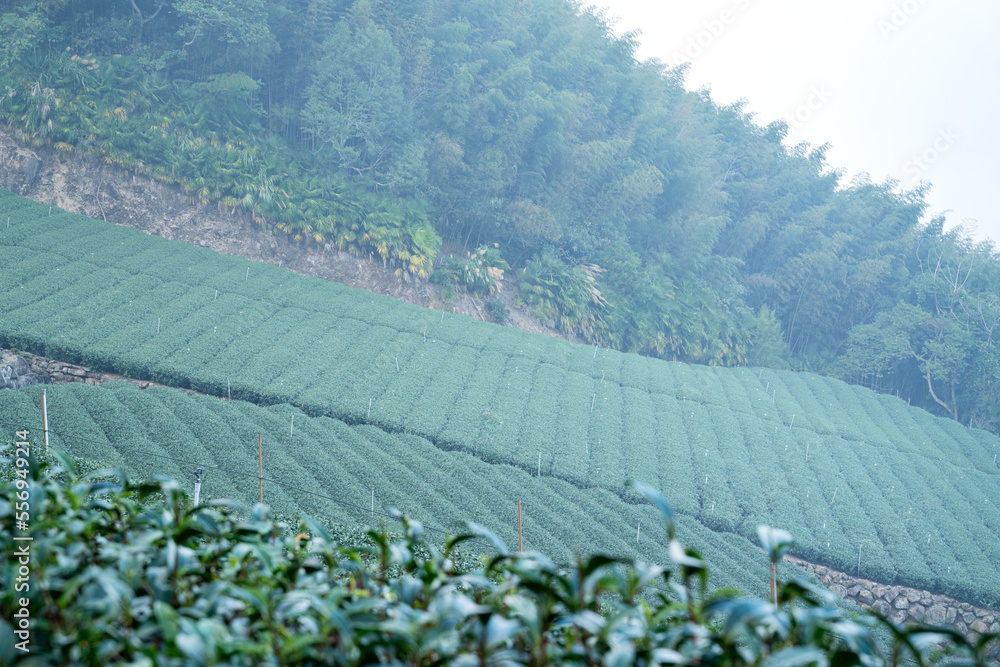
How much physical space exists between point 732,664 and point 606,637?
0.28 meters

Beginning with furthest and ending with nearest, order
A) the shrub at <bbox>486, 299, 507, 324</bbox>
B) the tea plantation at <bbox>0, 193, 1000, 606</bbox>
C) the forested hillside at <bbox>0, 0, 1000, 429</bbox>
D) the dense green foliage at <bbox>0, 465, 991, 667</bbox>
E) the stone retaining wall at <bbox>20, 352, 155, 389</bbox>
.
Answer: the shrub at <bbox>486, 299, 507, 324</bbox> < the forested hillside at <bbox>0, 0, 1000, 429</bbox> < the tea plantation at <bbox>0, 193, 1000, 606</bbox> < the stone retaining wall at <bbox>20, 352, 155, 389</bbox> < the dense green foliage at <bbox>0, 465, 991, 667</bbox>

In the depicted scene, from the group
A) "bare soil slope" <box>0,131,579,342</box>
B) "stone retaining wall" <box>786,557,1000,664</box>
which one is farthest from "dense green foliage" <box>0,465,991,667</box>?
"bare soil slope" <box>0,131,579,342</box>

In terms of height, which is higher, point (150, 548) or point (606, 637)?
point (606, 637)

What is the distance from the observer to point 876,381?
77.0 feet

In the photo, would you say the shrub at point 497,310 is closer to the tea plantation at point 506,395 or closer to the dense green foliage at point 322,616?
the tea plantation at point 506,395

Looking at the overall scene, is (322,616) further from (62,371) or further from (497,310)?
(497,310)

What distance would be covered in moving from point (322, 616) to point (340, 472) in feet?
24.0

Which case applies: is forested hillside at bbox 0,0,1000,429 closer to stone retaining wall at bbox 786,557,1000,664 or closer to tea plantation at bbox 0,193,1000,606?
tea plantation at bbox 0,193,1000,606

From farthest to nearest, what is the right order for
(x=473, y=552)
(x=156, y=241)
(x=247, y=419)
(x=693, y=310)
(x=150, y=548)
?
1. (x=693, y=310)
2. (x=156, y=241)
3. (x=247, y=419)
4. (x=473, y=552)
5. (x=150, y=548)

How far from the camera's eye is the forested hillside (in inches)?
667

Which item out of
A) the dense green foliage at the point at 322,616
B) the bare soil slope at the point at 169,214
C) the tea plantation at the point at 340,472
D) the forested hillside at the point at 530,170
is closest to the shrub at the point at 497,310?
the forested hillside at the point at 530,170

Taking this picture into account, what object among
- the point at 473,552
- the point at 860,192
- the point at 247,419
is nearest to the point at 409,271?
the point at 247,419

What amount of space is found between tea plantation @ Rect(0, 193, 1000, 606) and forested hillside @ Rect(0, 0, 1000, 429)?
3522 mm

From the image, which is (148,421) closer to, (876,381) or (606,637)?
(606,637)
